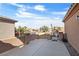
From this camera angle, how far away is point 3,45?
9.66 meters

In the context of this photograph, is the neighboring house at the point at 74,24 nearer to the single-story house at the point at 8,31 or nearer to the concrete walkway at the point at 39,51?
the concrete walkway at the point at 39,51

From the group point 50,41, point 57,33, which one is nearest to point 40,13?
point 50,41

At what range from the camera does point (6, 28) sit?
10.9 meters

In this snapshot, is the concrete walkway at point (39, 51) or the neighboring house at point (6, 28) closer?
the concrete walkway at point (39, 51)

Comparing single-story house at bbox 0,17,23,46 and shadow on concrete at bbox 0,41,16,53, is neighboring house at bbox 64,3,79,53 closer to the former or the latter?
single-story house at bbox 0,17,23,46

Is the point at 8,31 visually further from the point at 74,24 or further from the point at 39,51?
the point at 74,24

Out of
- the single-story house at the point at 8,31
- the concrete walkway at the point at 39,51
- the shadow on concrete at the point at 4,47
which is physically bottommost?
the concrete walkway at the point at 39,51

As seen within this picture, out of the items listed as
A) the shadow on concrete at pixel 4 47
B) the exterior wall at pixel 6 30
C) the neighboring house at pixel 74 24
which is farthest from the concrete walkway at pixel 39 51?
the exterior wall at pixel 6 30

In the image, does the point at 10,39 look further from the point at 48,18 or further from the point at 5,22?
the point at 48,18

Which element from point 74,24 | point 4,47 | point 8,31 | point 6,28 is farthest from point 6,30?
point 74,24

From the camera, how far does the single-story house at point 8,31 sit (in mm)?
10258

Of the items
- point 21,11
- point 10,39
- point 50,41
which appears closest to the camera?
point 21,11

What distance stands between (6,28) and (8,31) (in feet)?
1.10

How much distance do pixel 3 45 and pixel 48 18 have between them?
331cm
